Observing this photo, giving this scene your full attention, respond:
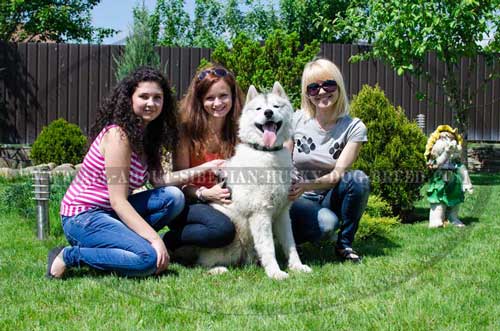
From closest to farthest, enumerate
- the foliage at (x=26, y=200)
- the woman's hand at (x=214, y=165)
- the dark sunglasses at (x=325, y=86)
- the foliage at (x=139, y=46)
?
1. the woman's hand at (x=214, y=165)
2. the dark sunglasses at (x=325, y=86)
3. the foliage at (x=26, y=200)
4. the foliage at (x=139, y=46)

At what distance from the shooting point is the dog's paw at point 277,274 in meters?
3.61

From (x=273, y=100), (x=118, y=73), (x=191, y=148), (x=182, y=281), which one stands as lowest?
(x=182, y=281)

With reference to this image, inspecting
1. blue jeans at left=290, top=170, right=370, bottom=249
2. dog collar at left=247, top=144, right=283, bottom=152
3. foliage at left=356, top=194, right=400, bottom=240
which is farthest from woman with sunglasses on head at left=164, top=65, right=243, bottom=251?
foliage at left=356, top=194, right=400, bottom=240

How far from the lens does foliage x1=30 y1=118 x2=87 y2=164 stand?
9445mm

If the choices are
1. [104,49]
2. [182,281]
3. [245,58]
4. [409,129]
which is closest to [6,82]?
[104,49]

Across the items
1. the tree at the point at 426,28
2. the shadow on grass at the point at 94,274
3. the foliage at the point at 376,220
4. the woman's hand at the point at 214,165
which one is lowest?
the shadow on grass at the point at 94,274

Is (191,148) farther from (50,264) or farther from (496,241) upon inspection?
(496,241)

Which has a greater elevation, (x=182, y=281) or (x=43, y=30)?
(x=43, y=30)

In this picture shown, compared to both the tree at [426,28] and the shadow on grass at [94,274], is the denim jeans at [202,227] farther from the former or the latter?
the tree at [426,28]

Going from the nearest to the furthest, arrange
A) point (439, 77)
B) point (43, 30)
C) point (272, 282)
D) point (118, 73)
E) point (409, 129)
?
1. point (272, 282)
2. point (409, 129)
3. point (118, 73)
4. point (439, 77)
5. point (43, 30)

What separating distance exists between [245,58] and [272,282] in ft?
17.4

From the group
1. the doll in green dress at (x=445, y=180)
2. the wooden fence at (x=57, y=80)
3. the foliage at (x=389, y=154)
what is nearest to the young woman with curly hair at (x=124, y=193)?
the foliage at (x=389, y=154)

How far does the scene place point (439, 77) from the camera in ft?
40.4

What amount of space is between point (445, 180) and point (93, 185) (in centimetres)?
360
